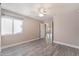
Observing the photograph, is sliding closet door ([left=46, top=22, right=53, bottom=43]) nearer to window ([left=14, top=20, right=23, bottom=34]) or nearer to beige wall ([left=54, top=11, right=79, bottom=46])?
beige wall ([left=54, top=11, right=79, bottom=46])

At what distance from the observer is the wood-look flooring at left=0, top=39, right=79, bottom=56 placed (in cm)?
179

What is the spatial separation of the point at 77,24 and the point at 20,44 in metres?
1.31

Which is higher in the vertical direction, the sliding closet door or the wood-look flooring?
the sliding closet door

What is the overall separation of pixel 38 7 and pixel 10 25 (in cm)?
71

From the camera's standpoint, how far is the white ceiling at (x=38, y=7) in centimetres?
174

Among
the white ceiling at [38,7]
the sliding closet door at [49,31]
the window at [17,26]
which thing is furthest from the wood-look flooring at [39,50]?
the white ceiling at [38,7]

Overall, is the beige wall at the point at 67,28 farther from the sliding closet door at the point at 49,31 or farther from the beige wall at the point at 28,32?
the beige wall at the point at 28,32

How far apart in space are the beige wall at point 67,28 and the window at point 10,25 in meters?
0.83

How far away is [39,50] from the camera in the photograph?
1.84 meters

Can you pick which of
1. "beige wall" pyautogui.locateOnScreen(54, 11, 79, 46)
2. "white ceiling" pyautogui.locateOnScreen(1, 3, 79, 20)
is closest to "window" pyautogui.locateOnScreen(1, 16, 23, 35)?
"white ceiling" pyautogui.locateOnScreen(1, 3, 79, 20)

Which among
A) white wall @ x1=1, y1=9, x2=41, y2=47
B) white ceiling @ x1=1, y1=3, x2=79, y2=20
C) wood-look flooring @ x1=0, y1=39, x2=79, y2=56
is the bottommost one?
wood-look flooring @ x1=0, y1=39, x2=79, y2=56

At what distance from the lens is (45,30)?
6.39ft

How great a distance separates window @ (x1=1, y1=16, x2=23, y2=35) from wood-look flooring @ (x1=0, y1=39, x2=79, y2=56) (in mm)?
342

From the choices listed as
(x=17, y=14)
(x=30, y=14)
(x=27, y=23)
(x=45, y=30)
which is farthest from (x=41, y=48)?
(x=17, y=14)
